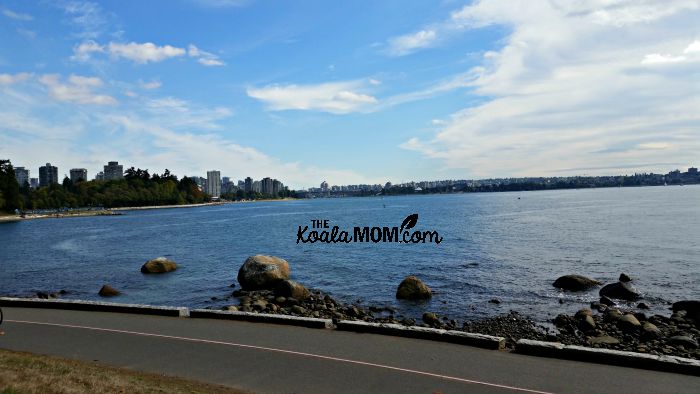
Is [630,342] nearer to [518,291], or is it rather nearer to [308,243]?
[518,291]

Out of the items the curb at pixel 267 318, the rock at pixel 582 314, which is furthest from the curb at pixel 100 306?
the rock at pixel 582 314

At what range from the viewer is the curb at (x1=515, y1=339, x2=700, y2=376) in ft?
36.5

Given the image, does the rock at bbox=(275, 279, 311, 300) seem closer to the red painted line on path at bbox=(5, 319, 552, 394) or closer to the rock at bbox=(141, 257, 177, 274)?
the red painted line on path at bbox=(5, 319, 552, 394)

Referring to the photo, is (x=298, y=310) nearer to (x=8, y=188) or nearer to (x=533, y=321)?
(x=533, y=321)

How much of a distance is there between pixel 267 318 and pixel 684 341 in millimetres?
15731

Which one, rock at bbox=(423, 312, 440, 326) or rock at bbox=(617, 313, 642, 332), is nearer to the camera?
rock at bbox=(617, 313, 642, 332)

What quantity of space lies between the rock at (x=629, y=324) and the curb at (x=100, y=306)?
1819 cm

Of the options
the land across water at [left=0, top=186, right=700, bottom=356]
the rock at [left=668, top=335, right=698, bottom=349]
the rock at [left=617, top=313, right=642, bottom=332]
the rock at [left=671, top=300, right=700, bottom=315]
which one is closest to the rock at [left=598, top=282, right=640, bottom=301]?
the land across water at [left=0, top=186, right=700, bottom=356]

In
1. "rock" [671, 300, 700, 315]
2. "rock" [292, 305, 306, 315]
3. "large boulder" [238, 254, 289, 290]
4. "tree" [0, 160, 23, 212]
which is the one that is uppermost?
"tree" [0, 160, 23, 212]

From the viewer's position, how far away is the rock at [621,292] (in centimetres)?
2709

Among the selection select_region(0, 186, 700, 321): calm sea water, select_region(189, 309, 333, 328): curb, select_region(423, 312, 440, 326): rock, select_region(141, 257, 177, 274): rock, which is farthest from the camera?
select_region(141, 257, 177, 274): rock

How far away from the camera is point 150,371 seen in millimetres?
11617

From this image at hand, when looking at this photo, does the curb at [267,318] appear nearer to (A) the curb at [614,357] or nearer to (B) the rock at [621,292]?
(A) the curb at [614,357]

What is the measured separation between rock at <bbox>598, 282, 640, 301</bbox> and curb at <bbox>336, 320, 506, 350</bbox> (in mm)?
17692
